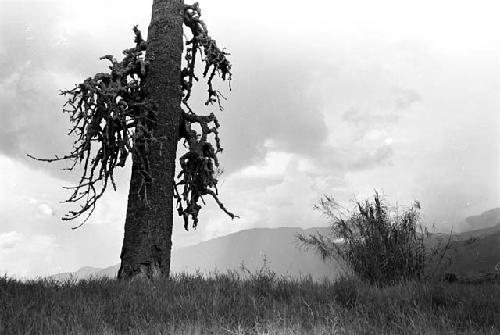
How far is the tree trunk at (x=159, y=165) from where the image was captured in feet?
19.8

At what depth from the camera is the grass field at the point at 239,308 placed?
3.08 m

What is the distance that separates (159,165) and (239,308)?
10.1ft

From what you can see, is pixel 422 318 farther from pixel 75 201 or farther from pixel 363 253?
pixel 75 201

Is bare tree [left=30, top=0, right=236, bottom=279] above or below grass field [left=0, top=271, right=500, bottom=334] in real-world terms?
above

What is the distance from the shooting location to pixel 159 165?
6312 mm

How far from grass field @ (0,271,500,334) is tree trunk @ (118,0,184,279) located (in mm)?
1055

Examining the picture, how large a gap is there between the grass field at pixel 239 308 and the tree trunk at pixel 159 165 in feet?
3.46

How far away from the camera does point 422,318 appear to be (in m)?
3.43

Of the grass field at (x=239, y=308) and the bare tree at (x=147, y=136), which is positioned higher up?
the bare tree at (x=147, y=136)

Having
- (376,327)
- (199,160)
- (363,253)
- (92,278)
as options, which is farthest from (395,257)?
(92,278)

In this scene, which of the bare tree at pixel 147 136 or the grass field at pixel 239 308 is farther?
the bare tree at pixel 147 136

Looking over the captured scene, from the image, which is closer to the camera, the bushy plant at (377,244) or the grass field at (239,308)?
the grass field at (239,308)

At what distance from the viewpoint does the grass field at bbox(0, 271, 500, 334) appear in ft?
10.1

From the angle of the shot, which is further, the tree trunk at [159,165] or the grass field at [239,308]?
the tree trunk at [159,165]
